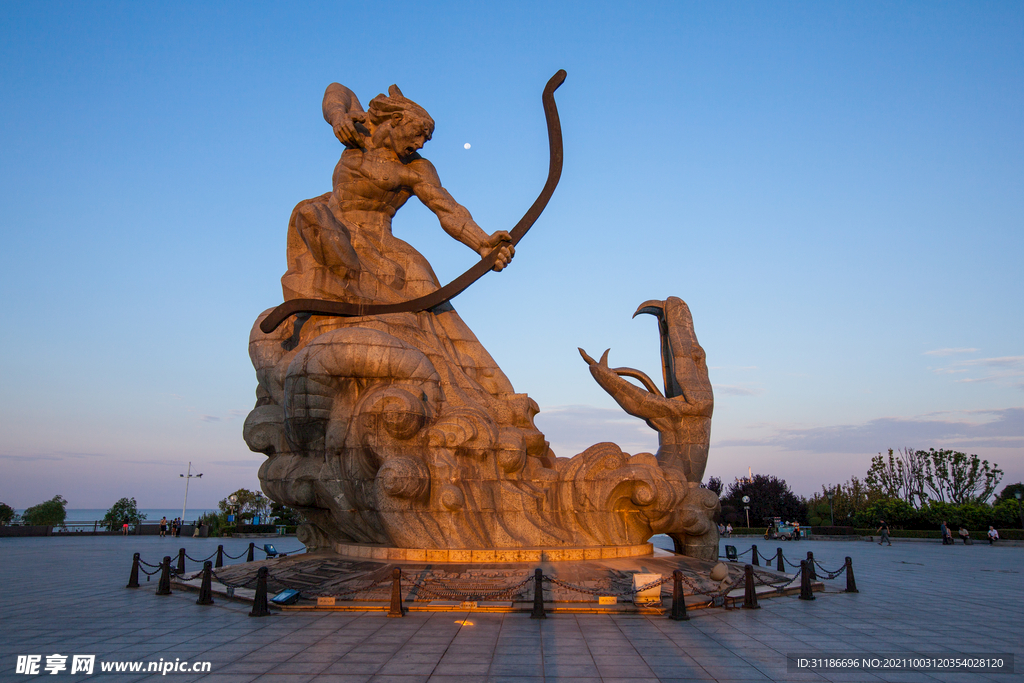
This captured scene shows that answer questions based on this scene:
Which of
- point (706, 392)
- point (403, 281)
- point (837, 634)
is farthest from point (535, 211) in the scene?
point (837, 634)

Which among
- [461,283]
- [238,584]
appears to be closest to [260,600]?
[238,584]

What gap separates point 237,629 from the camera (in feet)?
24.7

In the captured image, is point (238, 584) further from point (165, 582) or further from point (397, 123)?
point (397, 123)

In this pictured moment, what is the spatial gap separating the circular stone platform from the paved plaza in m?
1.73

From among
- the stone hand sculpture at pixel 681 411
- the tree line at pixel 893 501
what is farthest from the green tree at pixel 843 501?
the stone hand sculpture at pixel 681 411

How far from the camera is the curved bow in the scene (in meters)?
11.6

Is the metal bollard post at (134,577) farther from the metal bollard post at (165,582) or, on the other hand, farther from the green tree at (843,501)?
the green tree at (843,501)

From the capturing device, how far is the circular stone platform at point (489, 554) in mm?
9953

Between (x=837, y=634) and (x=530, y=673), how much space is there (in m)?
4.03

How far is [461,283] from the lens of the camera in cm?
1247

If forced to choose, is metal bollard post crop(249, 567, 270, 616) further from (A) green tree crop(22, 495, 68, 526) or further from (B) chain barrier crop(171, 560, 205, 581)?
(A) green tree crop(22, 495, 68, 526)

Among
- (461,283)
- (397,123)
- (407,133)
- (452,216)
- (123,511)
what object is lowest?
(123,511)

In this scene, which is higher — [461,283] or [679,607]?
[461,283]

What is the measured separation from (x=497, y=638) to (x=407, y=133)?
→ 32.4 feet
